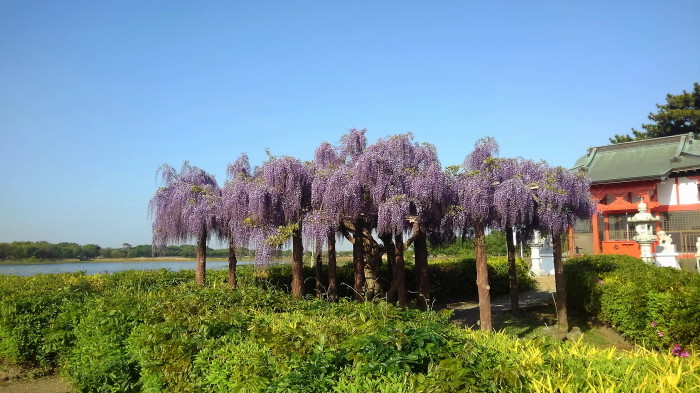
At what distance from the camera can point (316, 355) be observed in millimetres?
3121

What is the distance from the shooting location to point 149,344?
14.5 ft

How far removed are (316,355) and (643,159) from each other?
2354 cm

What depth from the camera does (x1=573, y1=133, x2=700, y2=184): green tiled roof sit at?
1995cm

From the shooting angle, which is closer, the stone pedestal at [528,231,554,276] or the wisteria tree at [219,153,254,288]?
the wisteria tree at [219,153,254,288]

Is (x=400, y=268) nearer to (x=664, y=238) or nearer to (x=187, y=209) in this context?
(x=187, y=209)

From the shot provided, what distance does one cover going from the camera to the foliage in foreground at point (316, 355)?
272 centimetres

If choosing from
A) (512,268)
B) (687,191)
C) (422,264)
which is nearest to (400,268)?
(422,264)

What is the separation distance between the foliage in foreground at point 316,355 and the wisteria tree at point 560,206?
17.8 ft

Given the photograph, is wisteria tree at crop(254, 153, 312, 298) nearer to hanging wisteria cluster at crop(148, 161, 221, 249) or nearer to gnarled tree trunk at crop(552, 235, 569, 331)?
hanging wisteria cluster at crop(148, 161, 221, 249)

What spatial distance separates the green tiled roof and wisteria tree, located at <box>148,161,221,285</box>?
17599 millimetres

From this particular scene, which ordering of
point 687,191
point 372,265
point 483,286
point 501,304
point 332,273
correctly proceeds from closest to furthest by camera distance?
point 483,286
point 332,273
point 372,265
point 501,304
point 687,191

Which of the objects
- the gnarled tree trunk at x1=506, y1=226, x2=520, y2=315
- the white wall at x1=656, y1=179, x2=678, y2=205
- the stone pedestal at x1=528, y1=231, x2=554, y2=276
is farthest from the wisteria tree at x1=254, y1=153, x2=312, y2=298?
the white wall at x1=656, y1=179, x2=678, y2=205

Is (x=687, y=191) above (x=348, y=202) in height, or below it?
above

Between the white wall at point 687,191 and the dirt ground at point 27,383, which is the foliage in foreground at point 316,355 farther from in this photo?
the white wall at point 687,191
